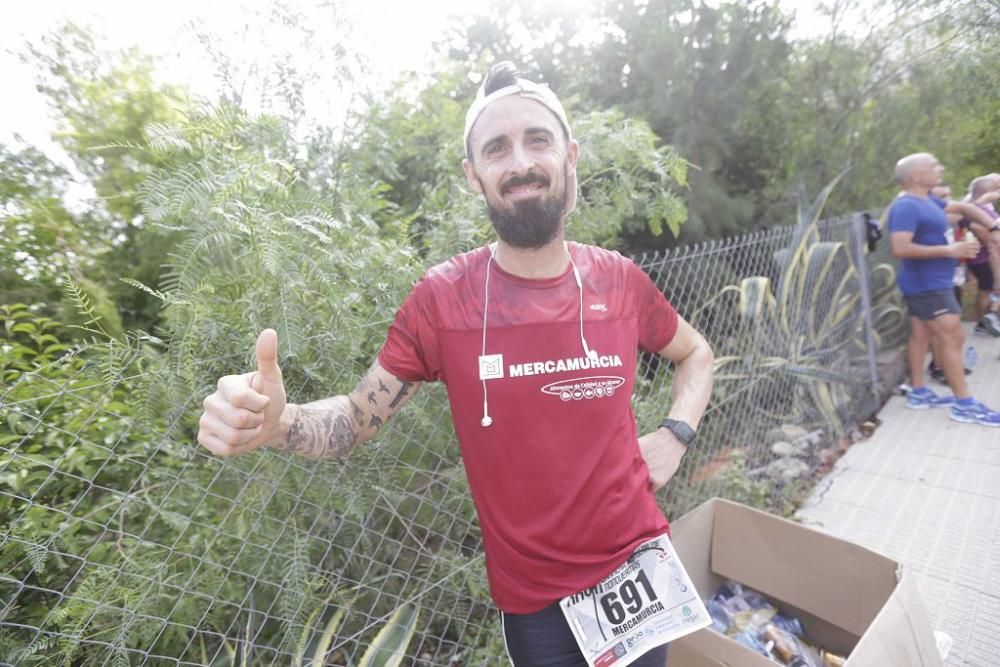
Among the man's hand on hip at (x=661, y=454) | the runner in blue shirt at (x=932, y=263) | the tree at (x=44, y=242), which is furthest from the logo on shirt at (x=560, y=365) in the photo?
the runner in blue shirt at (x=932, y=263)

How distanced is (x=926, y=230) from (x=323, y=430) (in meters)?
4.38

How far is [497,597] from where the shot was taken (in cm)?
146

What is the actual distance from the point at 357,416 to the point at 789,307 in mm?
3280

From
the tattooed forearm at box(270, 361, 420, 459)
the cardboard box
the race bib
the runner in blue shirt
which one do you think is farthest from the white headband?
the runner in blue shirt

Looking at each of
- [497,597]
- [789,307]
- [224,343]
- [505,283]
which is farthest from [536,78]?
[497,597]

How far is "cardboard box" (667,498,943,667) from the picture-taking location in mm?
1444

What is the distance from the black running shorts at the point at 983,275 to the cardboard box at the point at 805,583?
454 centimetres

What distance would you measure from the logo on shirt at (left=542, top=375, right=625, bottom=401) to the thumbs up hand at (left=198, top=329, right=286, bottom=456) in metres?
0.69

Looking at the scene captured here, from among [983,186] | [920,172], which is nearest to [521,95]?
Result: [920,172]

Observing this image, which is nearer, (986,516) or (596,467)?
(596,467)

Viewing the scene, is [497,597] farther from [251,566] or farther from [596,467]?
[251,566]

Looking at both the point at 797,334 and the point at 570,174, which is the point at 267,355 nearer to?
the point at 570,174

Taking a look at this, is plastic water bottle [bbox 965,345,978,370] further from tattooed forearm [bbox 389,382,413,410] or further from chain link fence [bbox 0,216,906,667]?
tattooed forearm [bbox 389,382,413,410]

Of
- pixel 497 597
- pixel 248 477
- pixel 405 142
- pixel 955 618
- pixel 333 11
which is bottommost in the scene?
pixel 955 618
